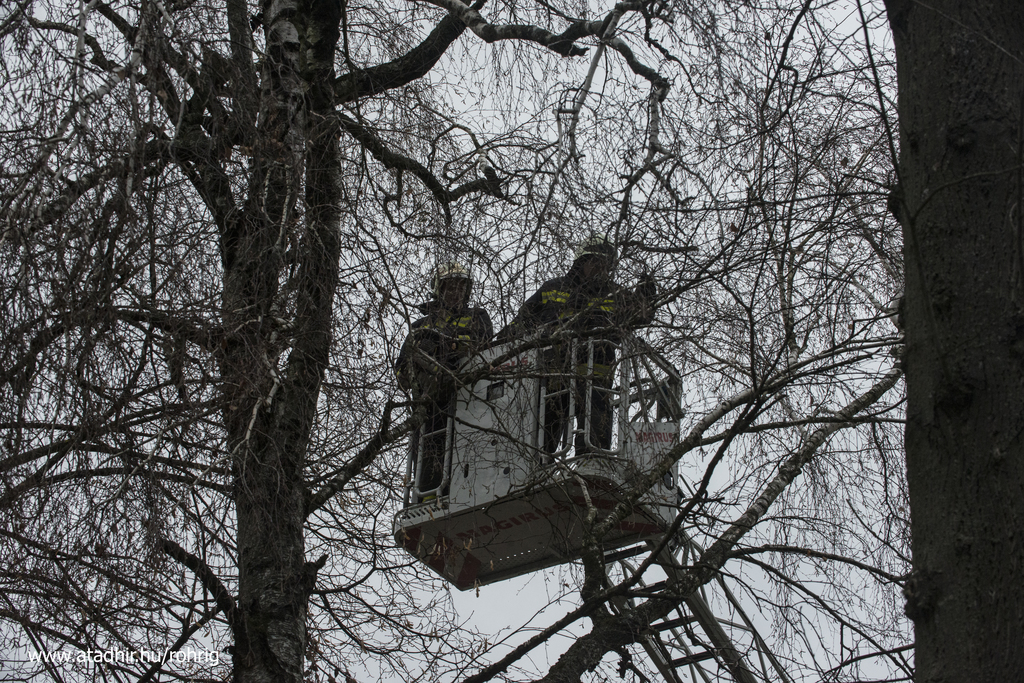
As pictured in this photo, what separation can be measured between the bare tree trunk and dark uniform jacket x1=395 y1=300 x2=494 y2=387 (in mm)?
2156

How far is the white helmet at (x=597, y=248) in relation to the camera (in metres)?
4.53

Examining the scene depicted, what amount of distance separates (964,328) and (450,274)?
252 centimetres

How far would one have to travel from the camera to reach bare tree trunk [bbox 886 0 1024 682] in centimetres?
215

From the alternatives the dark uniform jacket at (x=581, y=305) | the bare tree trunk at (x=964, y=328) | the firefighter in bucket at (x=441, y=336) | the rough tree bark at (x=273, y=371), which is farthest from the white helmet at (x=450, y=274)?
the bare tree trunk at (x=964, y=328)

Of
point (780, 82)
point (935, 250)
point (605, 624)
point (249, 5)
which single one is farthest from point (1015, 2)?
point (249, 5)

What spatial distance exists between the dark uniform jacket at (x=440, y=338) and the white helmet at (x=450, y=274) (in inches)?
3.3

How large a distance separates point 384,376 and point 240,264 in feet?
2.58

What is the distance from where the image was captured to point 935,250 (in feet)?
8.34

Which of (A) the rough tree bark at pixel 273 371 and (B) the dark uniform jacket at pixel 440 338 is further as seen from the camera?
(B) the dark uniform jacket at pixel 440 338

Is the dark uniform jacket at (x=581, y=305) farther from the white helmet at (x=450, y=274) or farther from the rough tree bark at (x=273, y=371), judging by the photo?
the rough tree bark at (x=273, y=371)

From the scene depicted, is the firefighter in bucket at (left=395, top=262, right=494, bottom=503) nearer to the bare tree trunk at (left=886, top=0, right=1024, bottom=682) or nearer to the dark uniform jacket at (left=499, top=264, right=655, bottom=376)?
the dark uniform jacket at (left=499, top=264, right=655, bottom=376)

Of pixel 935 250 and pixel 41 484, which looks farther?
pixel 41 484

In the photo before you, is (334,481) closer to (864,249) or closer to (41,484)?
(41,484)

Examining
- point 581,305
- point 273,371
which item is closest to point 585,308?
point 581,305
